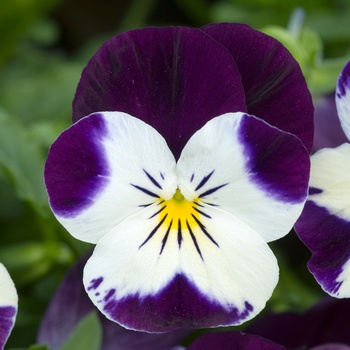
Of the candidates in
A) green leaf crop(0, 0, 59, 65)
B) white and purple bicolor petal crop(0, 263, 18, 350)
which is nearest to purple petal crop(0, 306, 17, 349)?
white and purple bicolor petal crop(0, 263, 18, 350)

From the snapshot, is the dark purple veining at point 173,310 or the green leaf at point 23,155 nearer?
the dark purple veining at point 173,310

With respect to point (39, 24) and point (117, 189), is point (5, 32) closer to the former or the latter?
point (39, 24)

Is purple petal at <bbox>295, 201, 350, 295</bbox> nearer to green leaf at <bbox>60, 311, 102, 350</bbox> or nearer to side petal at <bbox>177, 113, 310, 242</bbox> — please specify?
side petal at <bbox>177, 113, 310, 242</bbox>

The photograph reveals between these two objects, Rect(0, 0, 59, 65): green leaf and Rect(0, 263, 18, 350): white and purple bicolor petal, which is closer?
Rect(0, 263, 18, 350): white and purple bicolor petal

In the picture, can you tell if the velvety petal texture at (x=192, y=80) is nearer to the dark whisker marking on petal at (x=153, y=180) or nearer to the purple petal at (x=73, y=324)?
the dark whisker marking on petal at (x=153, y=180)

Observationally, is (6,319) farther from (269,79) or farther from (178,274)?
(269,79)

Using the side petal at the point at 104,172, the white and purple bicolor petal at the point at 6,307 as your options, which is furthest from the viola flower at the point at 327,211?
the white and purple bicolor petal at the point at 6,307
